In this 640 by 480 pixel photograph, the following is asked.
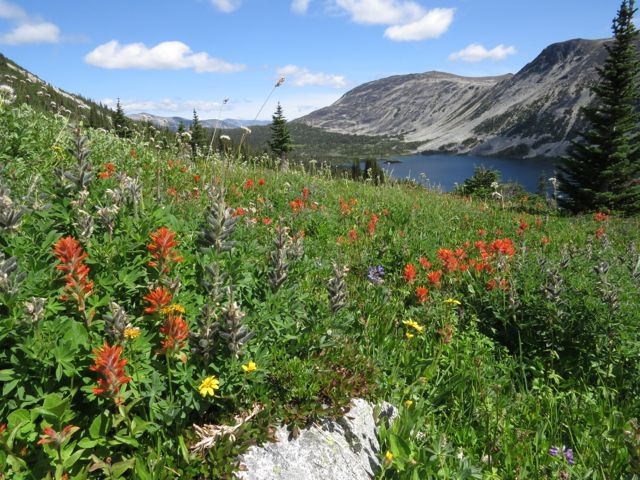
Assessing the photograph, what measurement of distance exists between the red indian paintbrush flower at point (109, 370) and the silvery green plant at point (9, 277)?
575 mm

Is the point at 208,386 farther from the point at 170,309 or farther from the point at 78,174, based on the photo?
the point at 78,174

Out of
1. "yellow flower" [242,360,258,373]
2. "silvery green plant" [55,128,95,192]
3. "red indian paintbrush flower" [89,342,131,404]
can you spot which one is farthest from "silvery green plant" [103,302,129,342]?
"silvery green plant" [55,128,95,192]

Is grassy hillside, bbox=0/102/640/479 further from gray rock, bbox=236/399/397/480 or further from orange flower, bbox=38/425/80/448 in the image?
gray rock, bbox=236/399/397/480

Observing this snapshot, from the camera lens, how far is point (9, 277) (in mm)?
2145

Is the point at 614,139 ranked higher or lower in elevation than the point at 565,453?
higher

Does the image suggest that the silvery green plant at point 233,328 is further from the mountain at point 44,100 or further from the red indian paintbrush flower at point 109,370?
the mountain at point 44,100

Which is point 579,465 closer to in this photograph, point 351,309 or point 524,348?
point 524,348

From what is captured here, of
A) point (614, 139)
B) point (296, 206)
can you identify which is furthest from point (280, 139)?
point (296, 206)

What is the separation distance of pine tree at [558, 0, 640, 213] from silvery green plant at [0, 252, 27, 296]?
32.1 m

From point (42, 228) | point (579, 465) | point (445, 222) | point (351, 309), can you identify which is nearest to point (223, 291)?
point (42, 228)

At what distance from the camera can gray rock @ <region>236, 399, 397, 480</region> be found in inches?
98.2

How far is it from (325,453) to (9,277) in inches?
87.8

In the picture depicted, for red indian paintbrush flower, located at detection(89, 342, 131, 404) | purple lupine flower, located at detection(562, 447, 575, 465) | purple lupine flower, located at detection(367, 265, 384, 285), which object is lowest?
purple lupine flower, located at detection(562, 447, 575, 465)

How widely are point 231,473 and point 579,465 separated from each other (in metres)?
2.63
